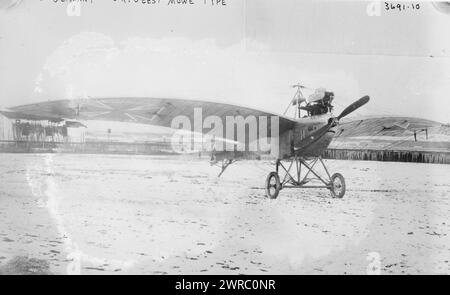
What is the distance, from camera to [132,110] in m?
2.63

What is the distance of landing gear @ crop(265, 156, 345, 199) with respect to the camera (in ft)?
8.78

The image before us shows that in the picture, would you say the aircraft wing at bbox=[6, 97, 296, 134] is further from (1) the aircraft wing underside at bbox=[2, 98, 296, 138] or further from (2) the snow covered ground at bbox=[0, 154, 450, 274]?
(2) the snow covered ground at bbox=[0, 154, 450, 274]

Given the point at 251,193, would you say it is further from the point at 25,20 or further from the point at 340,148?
the point at 25,20

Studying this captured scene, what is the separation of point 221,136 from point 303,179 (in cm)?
67

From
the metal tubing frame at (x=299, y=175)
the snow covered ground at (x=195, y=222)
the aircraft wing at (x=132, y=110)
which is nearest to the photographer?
the snow covered ground at (x=195, y=222)

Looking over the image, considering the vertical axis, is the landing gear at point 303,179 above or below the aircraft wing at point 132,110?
below

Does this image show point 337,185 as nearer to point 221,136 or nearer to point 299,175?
point 299,175

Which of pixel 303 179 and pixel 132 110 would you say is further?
pixel 303 179

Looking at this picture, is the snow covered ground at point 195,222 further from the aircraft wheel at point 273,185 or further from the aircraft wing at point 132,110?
the aircraft wing at point 132,110

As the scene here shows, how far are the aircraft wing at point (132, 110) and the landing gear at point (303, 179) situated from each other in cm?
29

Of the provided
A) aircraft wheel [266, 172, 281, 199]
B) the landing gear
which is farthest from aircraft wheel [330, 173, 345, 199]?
aircraft wheel [266, 172, 281, 199]

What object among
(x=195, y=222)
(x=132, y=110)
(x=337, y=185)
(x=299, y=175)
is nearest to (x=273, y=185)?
(x=299, y=175)

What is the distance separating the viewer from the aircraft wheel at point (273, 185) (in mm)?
2658

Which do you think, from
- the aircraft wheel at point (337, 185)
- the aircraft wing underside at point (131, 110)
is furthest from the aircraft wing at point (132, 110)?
the aircraft wheel at point (337, 185)
